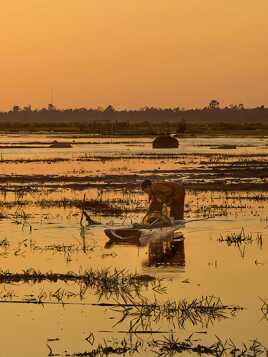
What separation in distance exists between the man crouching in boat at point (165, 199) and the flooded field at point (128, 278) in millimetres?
423

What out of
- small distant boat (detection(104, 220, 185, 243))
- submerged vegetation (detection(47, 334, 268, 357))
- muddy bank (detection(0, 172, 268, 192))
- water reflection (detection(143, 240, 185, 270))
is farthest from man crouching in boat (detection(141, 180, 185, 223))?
muddy bank (detection(0, 172, 268, 192))

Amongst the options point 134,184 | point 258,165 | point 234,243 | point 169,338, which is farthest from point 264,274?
point 258,165

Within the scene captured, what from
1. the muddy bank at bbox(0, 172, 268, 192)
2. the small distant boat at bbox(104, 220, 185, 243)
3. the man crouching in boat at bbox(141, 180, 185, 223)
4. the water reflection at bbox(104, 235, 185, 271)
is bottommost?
the muddy bank at bbox(0, 172, 268, 192)

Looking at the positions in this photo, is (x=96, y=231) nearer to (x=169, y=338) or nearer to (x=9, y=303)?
(x=9, y=303)

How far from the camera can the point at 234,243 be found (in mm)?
17656

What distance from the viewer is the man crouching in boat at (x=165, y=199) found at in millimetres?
18688

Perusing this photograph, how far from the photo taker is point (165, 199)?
19.5 meters

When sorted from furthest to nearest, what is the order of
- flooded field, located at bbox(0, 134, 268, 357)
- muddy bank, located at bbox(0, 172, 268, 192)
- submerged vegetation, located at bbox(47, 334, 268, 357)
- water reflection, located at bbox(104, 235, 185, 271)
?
muddy bank, located at bbox(0, 172, 268, 192) < water reflection, located at bbox(104, 235, 185, 271) < flooded field, located at bbox(0, 134, 268, 357) < submerged vegetation, located at bbox(47, 334, 268, 357)

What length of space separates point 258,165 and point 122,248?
973 inches

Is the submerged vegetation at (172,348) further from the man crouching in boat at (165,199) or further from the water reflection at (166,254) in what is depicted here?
the man crouching in boat at (165,199)

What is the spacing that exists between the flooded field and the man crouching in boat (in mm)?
423

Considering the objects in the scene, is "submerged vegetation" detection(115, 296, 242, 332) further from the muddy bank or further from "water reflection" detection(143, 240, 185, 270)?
the muddy bank

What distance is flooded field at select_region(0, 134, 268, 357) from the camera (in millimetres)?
10531

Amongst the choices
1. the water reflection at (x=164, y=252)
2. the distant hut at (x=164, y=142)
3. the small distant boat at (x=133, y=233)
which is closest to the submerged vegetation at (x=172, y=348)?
the water reflection at (x=164, y=252)
